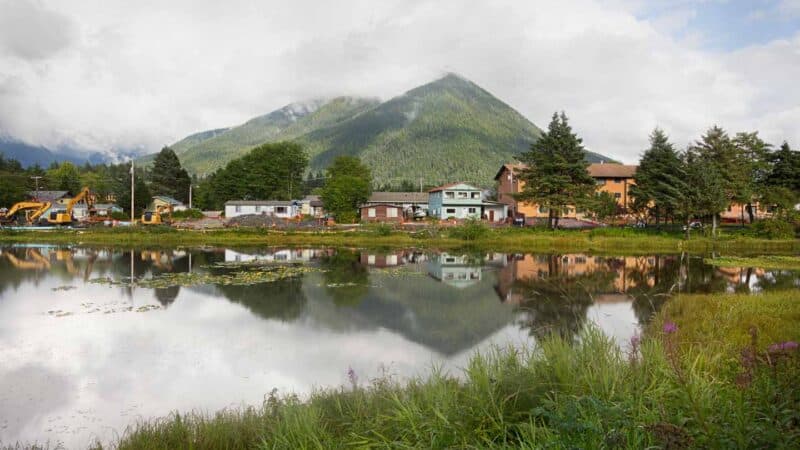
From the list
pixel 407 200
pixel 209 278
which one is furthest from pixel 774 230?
pixel 407 200

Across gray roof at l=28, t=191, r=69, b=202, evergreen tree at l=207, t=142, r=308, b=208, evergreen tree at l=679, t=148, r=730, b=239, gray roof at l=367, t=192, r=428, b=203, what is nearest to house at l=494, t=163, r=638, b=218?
gray roof at l=367, t=192, r=428, b=203

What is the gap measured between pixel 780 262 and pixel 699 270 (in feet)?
21.0

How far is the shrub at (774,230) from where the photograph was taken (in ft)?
129

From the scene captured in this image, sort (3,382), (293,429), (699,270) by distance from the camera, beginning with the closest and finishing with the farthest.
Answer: (293,429)
(3,382)
(699,270)

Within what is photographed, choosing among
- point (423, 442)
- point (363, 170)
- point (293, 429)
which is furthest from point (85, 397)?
point (363, 170)

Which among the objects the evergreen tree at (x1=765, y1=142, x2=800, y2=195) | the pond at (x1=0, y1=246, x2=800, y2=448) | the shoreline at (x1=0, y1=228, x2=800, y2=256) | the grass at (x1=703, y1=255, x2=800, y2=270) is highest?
the evergreen tree at (x1=765, y1=142, x2=800, y2=195)

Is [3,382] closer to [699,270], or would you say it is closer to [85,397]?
[85,397]

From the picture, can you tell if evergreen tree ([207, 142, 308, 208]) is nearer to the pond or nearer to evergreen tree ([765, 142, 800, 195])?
the pond

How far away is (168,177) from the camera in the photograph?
87500mm

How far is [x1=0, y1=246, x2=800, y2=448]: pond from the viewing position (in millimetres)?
8211

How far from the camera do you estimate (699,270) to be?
24562mm

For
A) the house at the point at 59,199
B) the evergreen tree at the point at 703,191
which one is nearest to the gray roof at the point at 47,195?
the house at the point at 59,199

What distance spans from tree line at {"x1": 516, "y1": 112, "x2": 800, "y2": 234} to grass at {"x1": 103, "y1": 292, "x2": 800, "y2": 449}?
37631mm

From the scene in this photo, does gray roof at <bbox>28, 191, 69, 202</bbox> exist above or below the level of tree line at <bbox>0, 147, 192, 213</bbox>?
below
